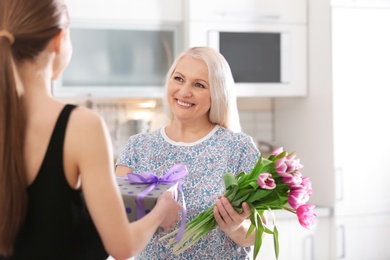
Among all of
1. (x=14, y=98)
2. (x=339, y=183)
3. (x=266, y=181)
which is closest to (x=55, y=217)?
(x=14, y=98)

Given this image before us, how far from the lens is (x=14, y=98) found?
1.49m

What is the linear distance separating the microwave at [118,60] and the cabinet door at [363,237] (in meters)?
1.23

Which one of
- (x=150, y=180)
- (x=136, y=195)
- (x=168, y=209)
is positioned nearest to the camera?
(x=168, y=209)

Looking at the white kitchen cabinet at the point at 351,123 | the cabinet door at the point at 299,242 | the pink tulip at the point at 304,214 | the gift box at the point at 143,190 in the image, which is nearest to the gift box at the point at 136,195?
the gift box at the point at 143,190

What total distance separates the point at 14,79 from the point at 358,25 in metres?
3.14

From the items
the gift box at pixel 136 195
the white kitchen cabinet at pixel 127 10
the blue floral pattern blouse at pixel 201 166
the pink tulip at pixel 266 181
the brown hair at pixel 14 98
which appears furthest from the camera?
the white kitchen cabinet at pixel 127 10

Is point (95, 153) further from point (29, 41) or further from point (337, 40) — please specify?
point (337, 40)

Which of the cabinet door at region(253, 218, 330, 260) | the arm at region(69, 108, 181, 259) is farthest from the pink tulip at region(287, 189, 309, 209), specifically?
the cabinet door at region(253, 218, 330, 260)

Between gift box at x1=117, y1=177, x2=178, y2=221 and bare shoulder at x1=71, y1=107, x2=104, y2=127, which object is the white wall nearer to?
gift box at x1=117, y1=177, x2=178, y2=221

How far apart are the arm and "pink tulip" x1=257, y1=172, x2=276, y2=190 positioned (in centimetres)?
51

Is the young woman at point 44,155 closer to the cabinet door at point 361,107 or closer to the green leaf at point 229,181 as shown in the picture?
the green leaf at point 229,181

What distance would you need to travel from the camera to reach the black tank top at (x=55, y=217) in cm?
150

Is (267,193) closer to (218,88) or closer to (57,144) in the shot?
(218,88)

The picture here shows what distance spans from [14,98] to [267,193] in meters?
0.84
